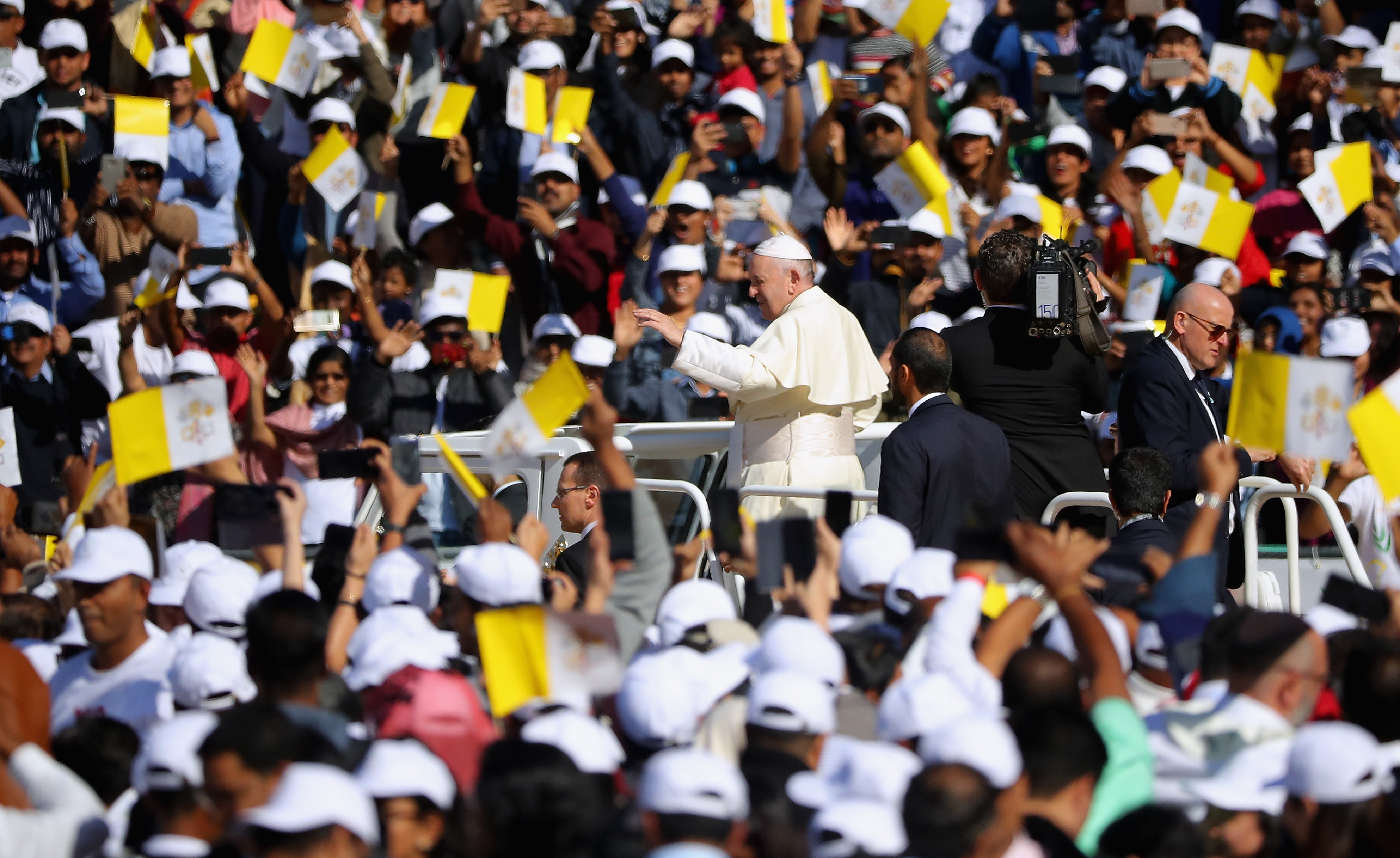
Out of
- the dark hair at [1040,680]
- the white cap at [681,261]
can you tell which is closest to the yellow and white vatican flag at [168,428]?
the dark hair at [1040,680]

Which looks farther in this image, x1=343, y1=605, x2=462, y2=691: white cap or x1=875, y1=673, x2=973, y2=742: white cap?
x1=343, y1=605, x2=462, y2=691: white cap

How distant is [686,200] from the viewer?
848 centimetres

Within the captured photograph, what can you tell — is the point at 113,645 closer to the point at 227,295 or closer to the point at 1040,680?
the point at 1040,680

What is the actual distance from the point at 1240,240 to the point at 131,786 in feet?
20.7

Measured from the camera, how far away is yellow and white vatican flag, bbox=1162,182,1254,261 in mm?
8445

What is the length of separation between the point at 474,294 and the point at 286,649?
426cm

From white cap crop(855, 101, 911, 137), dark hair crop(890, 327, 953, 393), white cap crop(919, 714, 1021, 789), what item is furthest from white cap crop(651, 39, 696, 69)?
white cap crop(919, 714, 1021, 789)

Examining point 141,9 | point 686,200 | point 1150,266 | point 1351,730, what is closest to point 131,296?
point 141,9

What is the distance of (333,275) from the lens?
9055 millimetres

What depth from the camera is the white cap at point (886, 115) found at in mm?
8805

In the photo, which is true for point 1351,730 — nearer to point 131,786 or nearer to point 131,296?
point 131,786

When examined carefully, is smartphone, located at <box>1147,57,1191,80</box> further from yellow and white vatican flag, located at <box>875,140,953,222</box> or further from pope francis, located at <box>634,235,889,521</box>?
pope francis, located at <box>634,235,889,521</box>

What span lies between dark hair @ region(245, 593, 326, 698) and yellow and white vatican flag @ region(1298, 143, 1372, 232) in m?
6.64

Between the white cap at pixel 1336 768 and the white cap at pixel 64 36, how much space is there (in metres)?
8.65
